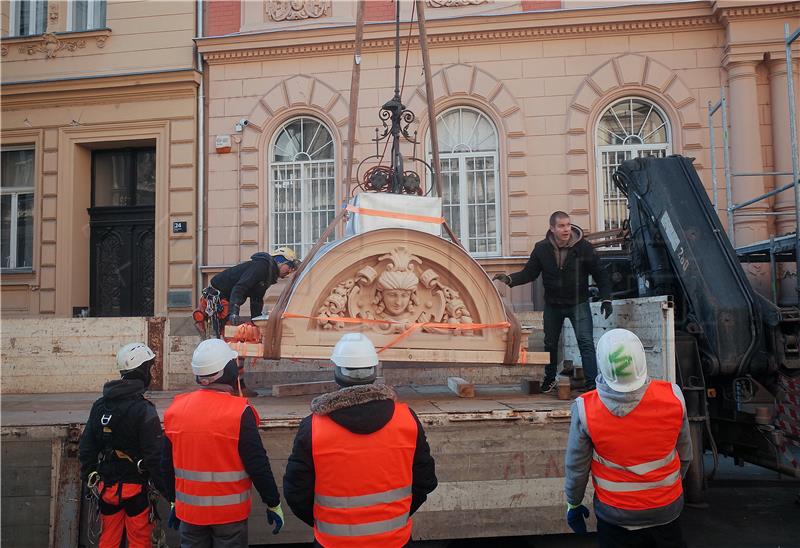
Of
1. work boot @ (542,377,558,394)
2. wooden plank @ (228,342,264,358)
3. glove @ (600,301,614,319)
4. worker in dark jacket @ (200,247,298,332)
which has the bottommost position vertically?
work boot @ (542,377,558,394)

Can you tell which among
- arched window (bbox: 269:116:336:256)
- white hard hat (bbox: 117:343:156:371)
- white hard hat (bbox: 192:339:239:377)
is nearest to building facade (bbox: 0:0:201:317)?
arched window (bbox: 269:116:336:256)

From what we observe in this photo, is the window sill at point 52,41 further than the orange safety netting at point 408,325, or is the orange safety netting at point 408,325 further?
the window sill at point 52,41

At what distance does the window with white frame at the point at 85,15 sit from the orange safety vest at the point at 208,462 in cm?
1102

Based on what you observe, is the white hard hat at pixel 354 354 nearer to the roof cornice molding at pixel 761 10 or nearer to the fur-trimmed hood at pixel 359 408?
the fur-trimmed hood at pixel 359 408

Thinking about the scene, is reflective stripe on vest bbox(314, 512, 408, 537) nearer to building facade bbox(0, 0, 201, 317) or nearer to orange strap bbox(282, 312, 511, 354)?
orange strap bbox(282, 312, 511, 354)

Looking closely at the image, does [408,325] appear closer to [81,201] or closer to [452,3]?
[452,3]

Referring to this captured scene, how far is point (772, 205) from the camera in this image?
9.44 metres

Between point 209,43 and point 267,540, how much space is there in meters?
9.29

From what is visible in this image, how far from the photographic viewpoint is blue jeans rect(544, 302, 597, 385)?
5.33 meters

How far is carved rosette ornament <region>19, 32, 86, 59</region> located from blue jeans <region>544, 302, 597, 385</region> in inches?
406


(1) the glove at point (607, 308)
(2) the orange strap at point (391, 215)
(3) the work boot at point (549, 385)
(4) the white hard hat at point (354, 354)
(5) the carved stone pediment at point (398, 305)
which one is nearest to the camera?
(4) the white hard hat at point (354, 354)

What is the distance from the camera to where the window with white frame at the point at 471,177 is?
1052 centimetres

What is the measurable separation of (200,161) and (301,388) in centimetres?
679

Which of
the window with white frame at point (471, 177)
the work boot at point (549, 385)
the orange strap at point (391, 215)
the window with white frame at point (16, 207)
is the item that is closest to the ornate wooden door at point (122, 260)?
the window with white frame at point (16, 207)
